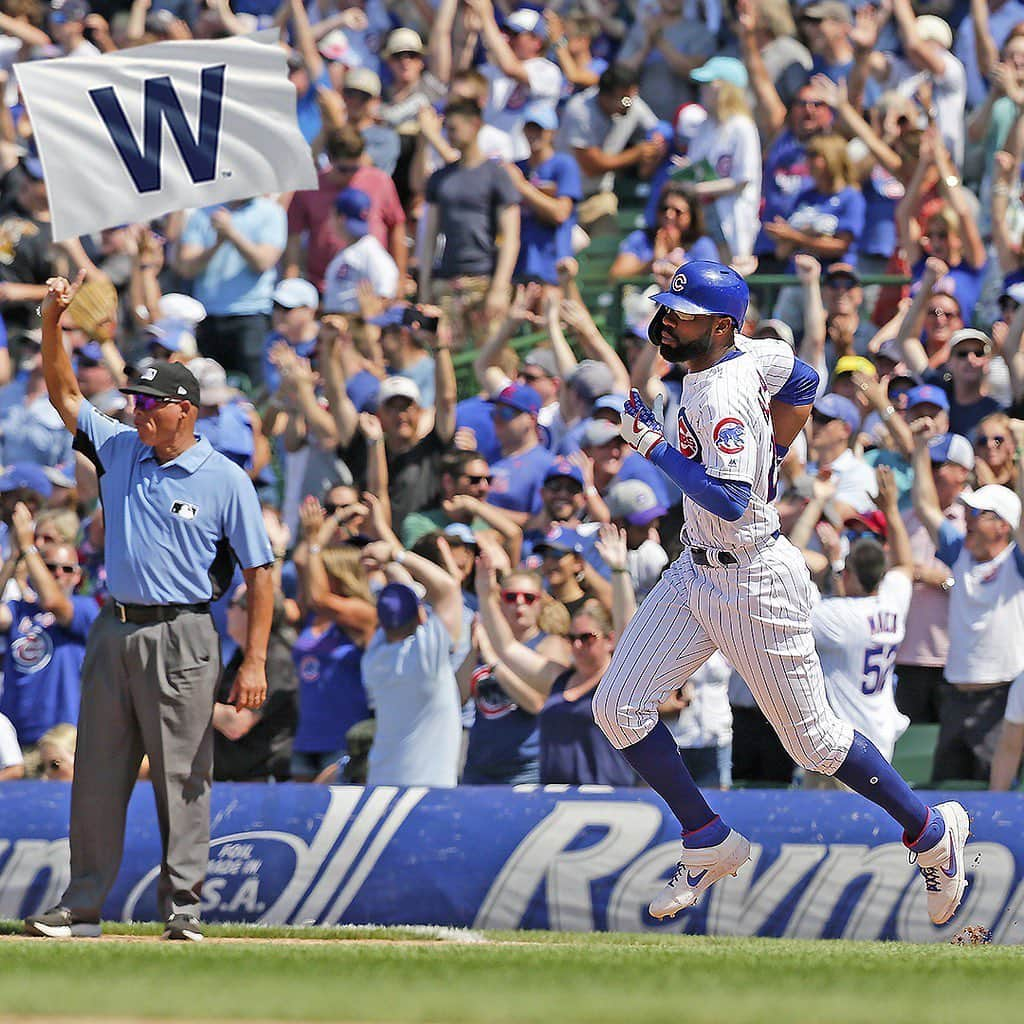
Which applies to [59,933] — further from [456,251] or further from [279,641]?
[456,251]

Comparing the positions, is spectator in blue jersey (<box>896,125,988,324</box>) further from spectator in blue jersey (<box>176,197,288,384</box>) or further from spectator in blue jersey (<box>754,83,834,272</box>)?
spectator in blue jersey (<box>176,197,288,384</box>)

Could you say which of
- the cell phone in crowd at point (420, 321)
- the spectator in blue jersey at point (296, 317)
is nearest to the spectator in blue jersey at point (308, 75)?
the spectator in blue jersey at point (296, 317)

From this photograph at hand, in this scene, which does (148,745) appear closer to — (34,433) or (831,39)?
(34,433)

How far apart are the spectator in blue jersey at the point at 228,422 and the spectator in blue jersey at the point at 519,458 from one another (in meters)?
1.35

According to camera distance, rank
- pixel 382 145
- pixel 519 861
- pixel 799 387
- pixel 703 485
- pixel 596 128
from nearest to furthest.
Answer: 1. pixel 703 485
2. pixel 799 387
3. pixel 519 861
4. pixel 596 128
5. pixel 382 145

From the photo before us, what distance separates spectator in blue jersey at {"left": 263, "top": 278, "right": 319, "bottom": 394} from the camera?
12.9 meters

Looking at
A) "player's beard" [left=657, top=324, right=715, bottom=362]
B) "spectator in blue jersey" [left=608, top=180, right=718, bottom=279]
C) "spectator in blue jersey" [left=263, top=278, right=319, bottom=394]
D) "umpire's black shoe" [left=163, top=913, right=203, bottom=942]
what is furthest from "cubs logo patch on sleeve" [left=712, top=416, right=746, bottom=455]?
"spectator in blue jersey" [left=263, top=278, right=319, bottom=394]

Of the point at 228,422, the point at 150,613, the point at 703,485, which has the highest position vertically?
the point at 703,485

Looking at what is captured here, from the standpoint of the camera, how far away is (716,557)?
7.25 meters

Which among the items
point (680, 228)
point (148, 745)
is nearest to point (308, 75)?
point (680, 228)

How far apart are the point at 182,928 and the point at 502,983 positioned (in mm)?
1970

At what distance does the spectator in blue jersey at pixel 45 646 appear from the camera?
34.4 feet

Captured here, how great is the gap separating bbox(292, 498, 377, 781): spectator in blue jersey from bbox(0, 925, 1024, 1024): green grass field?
2577mm

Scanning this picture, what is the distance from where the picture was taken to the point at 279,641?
33.8ft
